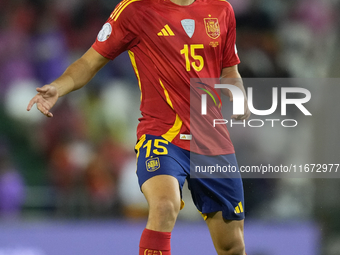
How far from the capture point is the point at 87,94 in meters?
5.82

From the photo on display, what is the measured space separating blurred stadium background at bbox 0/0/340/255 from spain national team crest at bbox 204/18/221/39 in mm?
2259

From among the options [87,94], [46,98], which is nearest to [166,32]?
[46,98]

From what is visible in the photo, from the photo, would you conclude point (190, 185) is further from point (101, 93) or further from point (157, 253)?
point (101, 93)

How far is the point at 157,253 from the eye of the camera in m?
2.21

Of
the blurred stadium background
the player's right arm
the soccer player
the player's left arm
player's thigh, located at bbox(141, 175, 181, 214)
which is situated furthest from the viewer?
the blurred stadium background

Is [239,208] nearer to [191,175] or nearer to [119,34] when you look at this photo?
[191,175]

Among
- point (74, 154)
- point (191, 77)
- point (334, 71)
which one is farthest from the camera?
point (74, 154)

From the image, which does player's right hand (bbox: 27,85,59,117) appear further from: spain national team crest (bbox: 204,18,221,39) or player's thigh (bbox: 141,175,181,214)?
spain national team crest (bbox: 204,18,221,39)

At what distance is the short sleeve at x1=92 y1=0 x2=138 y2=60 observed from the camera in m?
2.61

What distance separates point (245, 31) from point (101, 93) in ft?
6.55

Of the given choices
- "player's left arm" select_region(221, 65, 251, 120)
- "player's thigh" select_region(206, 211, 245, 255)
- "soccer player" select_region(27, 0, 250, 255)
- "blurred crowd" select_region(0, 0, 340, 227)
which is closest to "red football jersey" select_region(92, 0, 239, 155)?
"soccer player" select_region(27, 0, 250, 255)

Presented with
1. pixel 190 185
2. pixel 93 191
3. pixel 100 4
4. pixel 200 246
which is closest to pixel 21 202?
pixel 93 191

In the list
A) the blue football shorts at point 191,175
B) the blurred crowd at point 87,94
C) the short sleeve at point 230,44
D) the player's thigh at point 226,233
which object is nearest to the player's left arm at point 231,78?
the short sleeve at point 230,44

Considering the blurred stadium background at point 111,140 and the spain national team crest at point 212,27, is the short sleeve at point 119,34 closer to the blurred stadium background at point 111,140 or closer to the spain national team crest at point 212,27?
the spain national team crest at point 212,27
